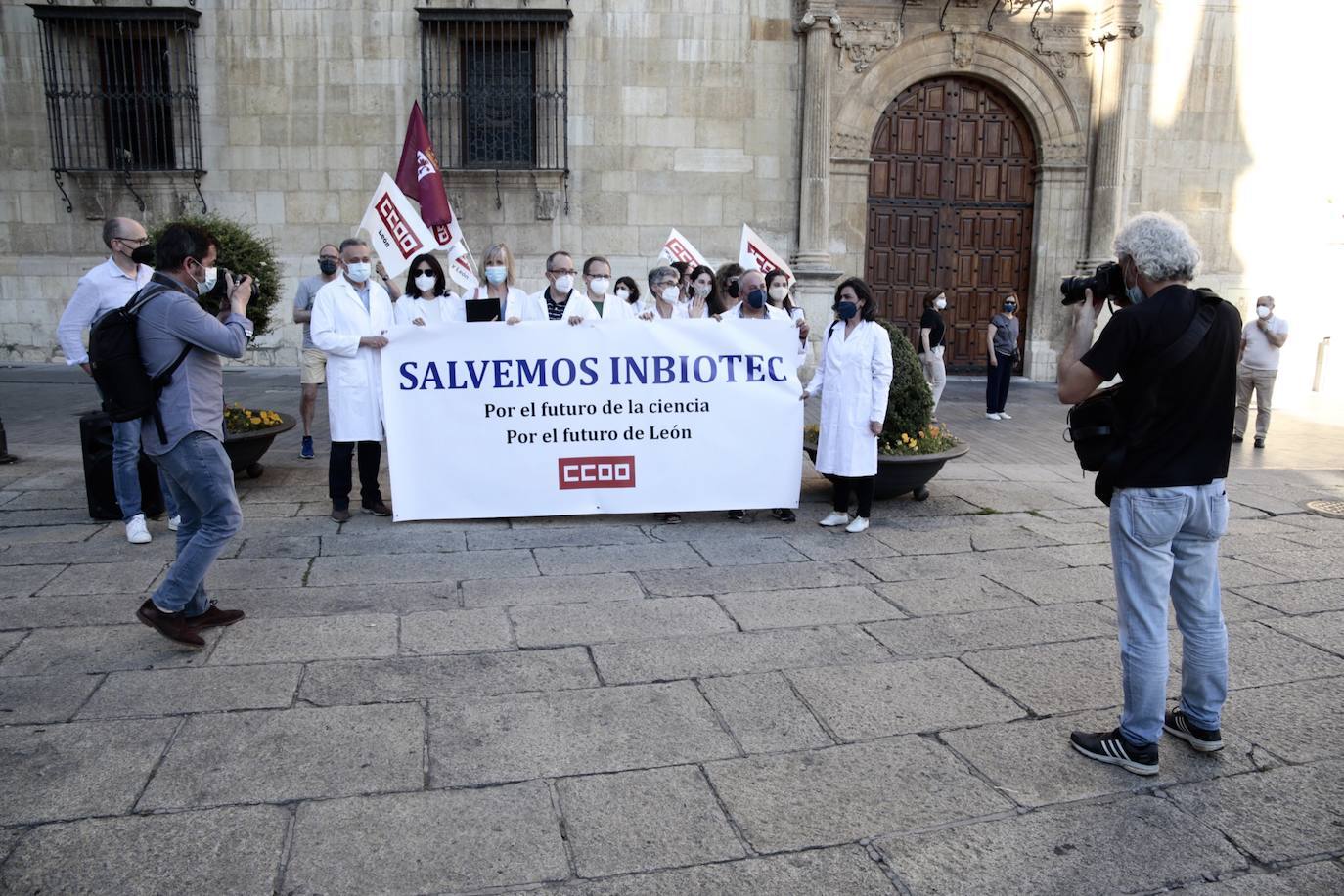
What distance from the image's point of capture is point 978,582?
5715 millimetres

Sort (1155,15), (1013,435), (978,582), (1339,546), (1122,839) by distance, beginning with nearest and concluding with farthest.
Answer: (1122,839) → (978,582) → (1339,546) → (1013,435) → (1155,15)

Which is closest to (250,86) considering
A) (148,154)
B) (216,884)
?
(148,154)

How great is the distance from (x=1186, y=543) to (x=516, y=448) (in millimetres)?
4417

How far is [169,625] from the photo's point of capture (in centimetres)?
447

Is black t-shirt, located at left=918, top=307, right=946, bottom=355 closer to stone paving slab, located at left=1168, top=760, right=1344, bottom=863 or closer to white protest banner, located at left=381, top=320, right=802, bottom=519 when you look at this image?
white protest banner, located at left=381, top=320, right=802, bottom=519

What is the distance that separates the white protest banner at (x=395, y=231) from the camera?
27.1ft

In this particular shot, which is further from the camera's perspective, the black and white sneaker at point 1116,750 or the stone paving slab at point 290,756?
the black and white sneaker at point 1116,750

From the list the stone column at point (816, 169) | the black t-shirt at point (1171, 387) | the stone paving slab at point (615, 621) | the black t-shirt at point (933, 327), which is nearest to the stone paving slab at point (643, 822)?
the stone paving slab at point (615, 621)

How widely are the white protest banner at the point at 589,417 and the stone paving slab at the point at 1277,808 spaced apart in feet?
12.8

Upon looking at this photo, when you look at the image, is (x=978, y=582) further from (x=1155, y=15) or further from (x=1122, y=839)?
(x=1155, y=15)

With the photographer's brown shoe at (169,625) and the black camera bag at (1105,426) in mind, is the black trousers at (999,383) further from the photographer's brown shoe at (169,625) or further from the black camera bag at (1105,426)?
the photographer's brown shoe at (169,625)

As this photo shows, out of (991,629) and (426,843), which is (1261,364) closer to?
(991,629)

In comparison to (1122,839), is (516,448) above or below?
above

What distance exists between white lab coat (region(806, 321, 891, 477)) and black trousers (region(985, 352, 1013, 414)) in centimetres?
638
